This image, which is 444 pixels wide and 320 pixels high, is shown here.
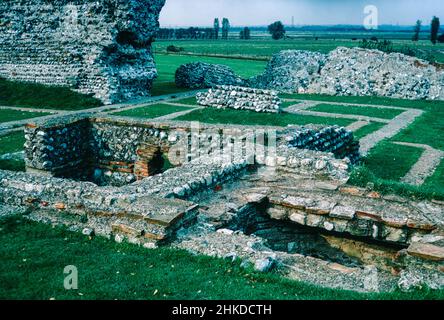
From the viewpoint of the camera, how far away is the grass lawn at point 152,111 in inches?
707

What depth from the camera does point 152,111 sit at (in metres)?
18.9

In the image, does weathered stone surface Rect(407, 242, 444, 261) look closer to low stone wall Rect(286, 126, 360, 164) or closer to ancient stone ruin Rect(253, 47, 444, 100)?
low stone wall Rect(286, 126, 360, 164)

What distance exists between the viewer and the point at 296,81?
27109mm

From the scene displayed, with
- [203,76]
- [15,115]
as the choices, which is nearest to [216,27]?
[203,76]

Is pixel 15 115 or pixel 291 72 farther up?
pixel 291 72

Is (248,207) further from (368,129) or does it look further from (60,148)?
(368,129)

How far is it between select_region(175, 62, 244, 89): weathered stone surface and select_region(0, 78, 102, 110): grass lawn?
7.15 meters

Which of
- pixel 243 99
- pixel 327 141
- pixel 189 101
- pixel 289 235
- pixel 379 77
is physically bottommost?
pixel 289 235

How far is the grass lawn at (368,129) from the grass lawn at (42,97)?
38.8 feet

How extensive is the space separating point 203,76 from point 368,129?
13.5 meters

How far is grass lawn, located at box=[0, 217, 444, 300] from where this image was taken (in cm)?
427

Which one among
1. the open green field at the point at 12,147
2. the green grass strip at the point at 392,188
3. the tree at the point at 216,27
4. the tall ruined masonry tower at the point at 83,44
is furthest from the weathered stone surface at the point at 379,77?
the tree at the point at 216,27

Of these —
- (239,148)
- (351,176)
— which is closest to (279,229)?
(351,176)
